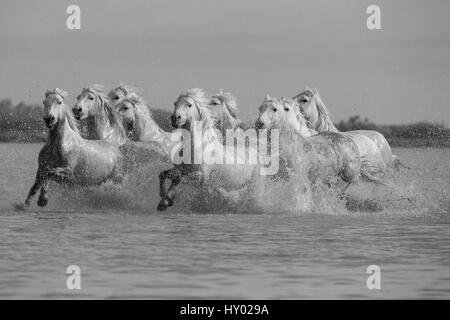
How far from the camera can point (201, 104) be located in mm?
15789

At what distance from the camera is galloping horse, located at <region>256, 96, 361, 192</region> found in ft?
52.2

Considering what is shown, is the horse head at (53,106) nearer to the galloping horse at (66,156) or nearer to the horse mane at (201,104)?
the galloping horse at (66,156)

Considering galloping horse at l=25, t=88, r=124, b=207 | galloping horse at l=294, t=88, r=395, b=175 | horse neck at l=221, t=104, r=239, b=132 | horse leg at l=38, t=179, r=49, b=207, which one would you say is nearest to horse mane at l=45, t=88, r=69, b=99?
galloping horse at l=25, t=88, r=124, b=207

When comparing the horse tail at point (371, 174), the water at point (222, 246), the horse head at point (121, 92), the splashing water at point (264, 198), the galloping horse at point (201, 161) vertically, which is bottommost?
the water at point (222, 246)

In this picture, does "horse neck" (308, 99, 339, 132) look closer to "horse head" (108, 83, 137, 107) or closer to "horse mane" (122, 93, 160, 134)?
"horse mane" (122, 93, 160, 134)

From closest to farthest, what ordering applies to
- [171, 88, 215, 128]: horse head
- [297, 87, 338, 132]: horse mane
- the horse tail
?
[171, 88, 215, 128]: horse head < the horse tail < [297, 87, 338, 132]: horse mane

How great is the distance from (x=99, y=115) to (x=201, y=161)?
7.14 ft

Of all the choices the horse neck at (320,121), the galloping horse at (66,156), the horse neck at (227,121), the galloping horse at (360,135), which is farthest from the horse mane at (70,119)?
the horse neck at (320,121)

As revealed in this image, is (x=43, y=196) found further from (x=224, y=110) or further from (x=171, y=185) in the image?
(x=224, y=110)

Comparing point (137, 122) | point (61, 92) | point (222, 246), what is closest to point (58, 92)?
point (61, 92)

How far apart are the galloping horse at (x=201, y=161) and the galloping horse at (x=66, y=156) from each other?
3.63 feet

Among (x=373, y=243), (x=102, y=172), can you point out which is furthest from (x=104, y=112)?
(x=373, y=243)

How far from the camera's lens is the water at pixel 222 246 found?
11180 mm
